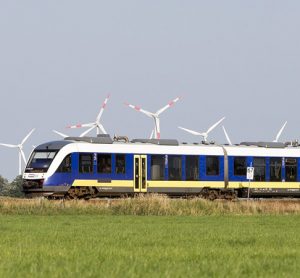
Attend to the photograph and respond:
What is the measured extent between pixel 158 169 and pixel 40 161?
662 centimetres

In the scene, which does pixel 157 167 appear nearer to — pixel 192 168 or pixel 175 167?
pixel 175 167

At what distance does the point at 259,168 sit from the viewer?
5600cm

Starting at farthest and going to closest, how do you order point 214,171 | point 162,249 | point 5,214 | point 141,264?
point 214,171
point 5,214
point 162,249
point 141,264

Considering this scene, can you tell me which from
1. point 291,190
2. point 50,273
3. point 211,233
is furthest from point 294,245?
point 291,190

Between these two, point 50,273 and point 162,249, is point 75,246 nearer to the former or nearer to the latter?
point 162,249

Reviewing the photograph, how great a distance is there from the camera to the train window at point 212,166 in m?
54.3

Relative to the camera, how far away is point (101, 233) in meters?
26.8

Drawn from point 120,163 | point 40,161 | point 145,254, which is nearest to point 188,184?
point 120,163

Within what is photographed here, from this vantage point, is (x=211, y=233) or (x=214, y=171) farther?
(x=214, y=171)

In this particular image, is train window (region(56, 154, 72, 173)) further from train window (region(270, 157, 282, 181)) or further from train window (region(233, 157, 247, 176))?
train window (region(270, 157, 282, 181))

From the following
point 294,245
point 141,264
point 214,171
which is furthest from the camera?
point 214,171

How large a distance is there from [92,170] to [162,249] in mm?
31700

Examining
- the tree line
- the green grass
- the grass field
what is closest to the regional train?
the grass field

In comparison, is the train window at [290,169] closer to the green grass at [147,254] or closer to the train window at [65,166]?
the train window at [65,166]
